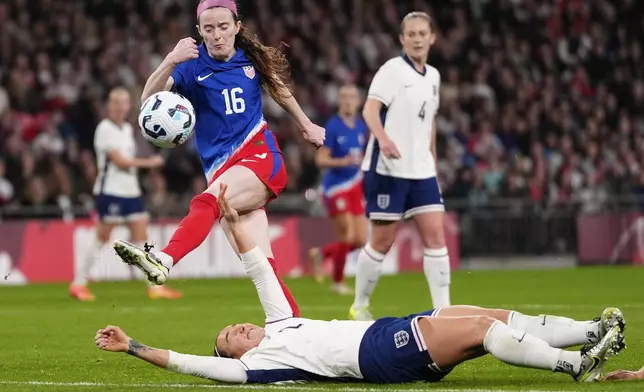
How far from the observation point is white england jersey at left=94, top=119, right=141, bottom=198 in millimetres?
15766

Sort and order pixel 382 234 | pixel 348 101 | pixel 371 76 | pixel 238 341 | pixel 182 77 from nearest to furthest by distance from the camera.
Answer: pixel 238 341, pixel 182 77, pixel 382 234, pixel 348 101, pixel 371 76

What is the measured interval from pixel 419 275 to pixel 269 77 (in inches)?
477

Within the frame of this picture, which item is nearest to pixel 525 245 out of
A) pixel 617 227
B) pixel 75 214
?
pixel 617 227

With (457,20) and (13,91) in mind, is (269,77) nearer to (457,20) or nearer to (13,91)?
(13,91)

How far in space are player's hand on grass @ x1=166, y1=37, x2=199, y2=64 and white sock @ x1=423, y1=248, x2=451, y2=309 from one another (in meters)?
3.26

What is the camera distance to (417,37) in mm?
11000

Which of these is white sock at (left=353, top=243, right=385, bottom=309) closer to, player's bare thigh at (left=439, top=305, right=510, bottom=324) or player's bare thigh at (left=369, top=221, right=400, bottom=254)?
player's bare thigh at (left=369, top=221, right=400, bottom=254)

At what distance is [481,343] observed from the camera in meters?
6.45

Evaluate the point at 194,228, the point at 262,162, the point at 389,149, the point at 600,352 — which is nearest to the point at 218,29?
the point at 262,162

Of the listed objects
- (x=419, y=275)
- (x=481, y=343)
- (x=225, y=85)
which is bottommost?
(x=419, y=275)

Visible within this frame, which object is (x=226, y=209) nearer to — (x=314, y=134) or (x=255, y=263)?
(x=255, y=263)

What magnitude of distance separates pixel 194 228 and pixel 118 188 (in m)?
8.49

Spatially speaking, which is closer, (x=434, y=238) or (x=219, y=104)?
(x=219, y=104)

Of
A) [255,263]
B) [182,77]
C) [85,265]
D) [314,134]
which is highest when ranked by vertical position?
[182,77]
